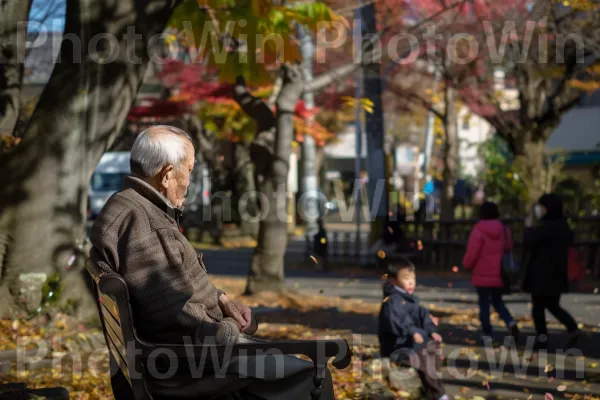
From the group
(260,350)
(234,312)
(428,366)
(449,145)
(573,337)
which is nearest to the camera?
(260,350)

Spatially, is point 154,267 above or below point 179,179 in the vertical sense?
below

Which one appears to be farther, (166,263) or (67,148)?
(67,148)

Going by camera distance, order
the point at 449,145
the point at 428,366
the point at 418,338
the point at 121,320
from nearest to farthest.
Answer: the point at 121,320 < the point at 418,338 < the point at 428,366 < the point at 449,145

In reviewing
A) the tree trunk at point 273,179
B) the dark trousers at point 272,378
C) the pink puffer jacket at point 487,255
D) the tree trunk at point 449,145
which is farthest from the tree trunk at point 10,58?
the tree trunk at point 449,145

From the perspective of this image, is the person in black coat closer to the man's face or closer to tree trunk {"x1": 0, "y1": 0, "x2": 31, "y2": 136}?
tree trunk {"x1": 0, "y1": 0, "x2": 31, "y2": 136}

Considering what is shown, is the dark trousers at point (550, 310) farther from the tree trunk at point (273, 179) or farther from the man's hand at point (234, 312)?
the man's hand at point (234, 312)

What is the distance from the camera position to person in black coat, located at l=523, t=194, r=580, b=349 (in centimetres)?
1100

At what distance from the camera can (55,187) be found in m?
9.80

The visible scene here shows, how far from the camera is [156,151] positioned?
398 centimetres

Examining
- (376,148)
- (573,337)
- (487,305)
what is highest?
(376,148)

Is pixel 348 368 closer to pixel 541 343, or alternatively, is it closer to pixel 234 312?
pixel 541 343

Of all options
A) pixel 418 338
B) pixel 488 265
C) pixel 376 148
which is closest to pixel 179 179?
pixel 418 338

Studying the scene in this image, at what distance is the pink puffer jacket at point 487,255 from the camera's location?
38.4 ft

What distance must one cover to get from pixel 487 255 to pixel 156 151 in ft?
27.4
